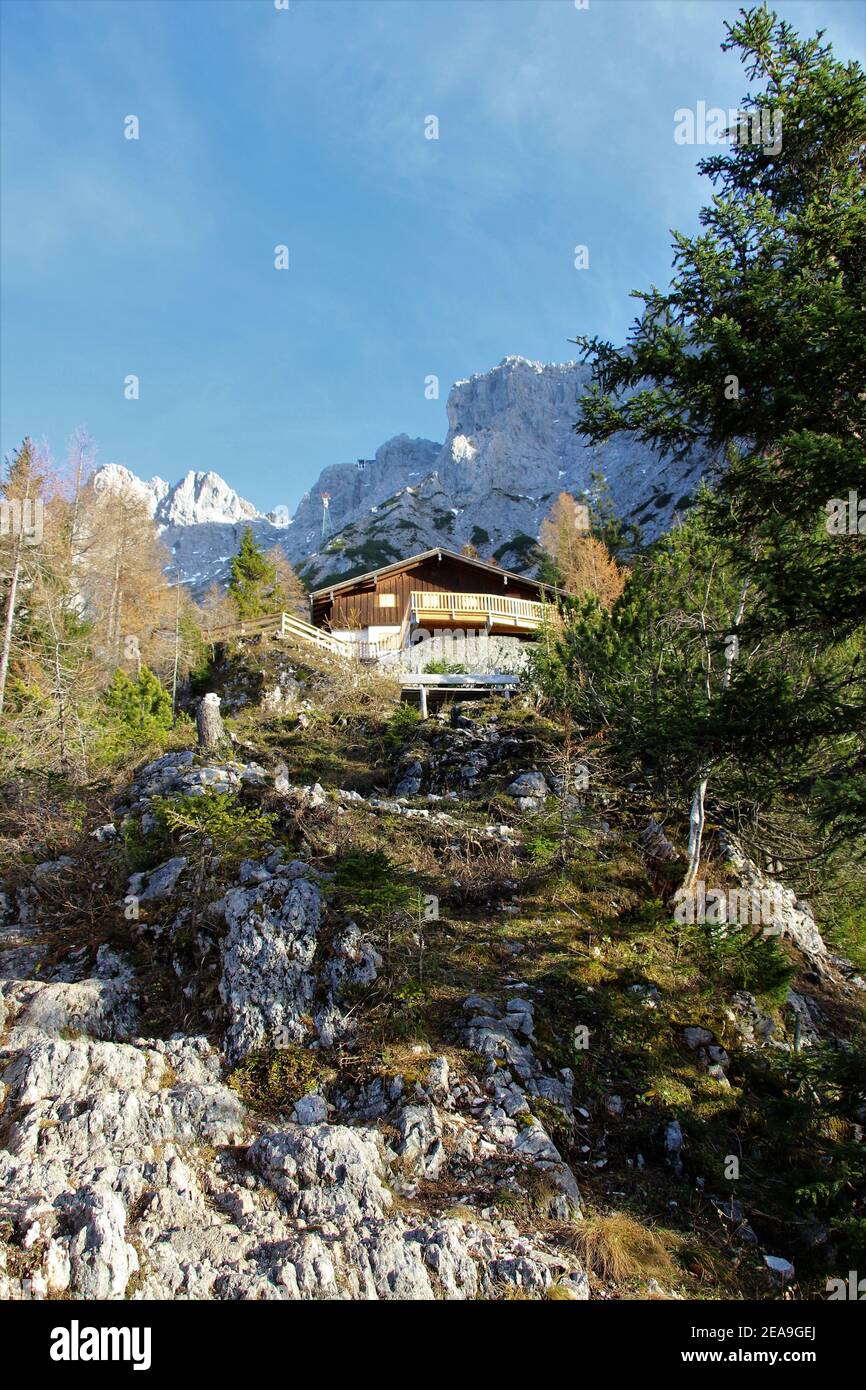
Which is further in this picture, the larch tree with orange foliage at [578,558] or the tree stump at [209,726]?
the larch tree with orange foliage at [578,558]


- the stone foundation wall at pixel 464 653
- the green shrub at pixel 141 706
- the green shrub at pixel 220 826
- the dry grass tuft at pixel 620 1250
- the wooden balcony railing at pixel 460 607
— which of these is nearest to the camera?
A: the dry grass tuft at pixel 620 1250

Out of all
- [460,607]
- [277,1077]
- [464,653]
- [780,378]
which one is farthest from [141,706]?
[780,378]

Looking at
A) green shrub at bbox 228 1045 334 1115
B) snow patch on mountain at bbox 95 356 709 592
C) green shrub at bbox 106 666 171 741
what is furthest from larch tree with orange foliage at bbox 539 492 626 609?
green shrub at bbox 228 1045 334 1115

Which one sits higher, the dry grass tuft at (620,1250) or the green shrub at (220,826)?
the green shrub at (220,826)

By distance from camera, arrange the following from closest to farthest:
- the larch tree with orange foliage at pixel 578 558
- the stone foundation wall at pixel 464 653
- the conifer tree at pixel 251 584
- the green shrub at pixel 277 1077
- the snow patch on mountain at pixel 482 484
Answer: the green shrub at pixel 277 1077
the stone foundation wall at pixel 464 653
the larch tree with orange foliage at pixel 578 558
the conifer tree at pixel 251 584
the snow patch on mountain at pixel 482 484

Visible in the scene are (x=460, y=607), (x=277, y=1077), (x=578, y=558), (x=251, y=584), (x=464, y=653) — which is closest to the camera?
(x=277, y=1077)

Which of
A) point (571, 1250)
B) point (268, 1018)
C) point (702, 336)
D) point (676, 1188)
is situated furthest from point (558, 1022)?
point (702, 336)

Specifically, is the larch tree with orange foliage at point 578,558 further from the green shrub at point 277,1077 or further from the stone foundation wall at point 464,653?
the green shrub at point 277,1077

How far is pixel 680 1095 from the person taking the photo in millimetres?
7207

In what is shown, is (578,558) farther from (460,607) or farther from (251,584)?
(251,584)

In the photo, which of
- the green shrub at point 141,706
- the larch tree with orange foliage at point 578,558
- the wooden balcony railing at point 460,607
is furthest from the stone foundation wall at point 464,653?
the green shrub at point 141,706

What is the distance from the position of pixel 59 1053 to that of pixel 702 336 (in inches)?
371

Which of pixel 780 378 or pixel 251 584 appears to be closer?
pixel 780 378
